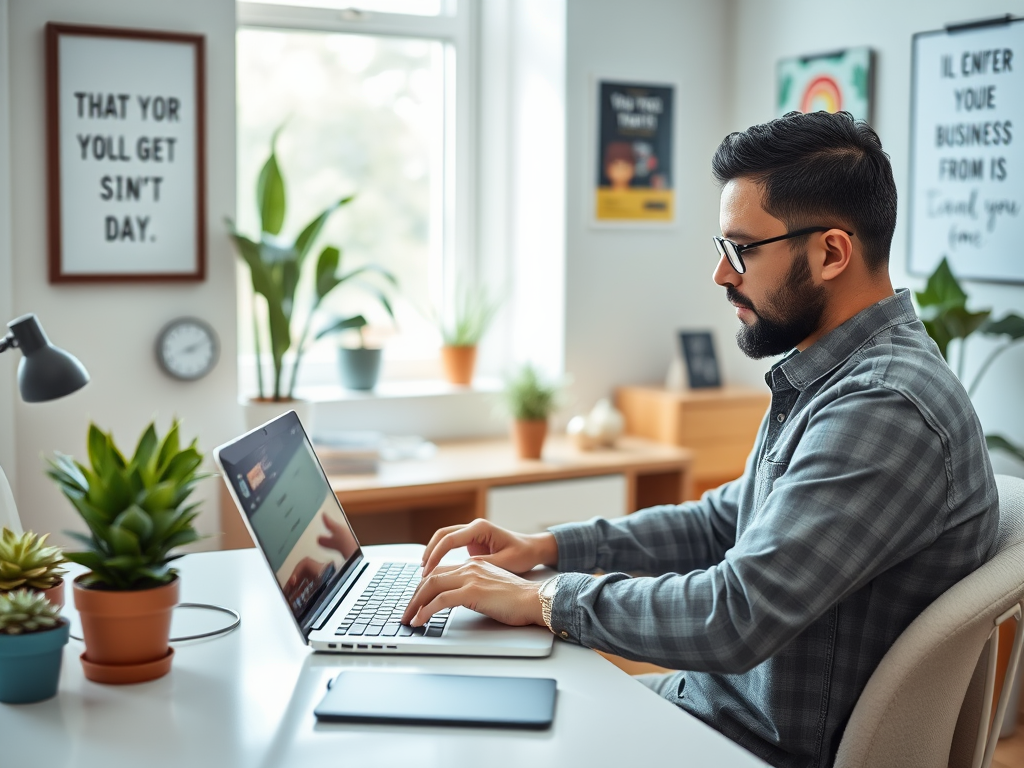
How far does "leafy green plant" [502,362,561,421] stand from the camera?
10.3ft

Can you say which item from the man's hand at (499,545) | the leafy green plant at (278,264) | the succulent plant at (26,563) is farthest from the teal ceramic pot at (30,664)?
the leafy green plant at (278,264)

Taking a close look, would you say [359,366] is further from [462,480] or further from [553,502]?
[553,502]

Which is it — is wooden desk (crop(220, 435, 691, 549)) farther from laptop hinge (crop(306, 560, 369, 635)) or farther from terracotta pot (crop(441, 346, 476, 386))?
laptop hinge (crop(306, 560, 369, 635))

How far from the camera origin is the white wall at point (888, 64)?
2.80m

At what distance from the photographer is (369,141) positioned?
140 inches

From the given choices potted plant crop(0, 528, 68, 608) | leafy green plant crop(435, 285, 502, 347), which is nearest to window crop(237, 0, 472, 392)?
leafy green plant crop(435, 285, 502, 347)

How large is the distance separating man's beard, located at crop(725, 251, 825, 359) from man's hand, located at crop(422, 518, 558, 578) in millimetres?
447

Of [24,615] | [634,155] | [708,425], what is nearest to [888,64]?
[634,155]

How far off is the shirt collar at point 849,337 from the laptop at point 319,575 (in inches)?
19.9

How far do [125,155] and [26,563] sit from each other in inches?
70.2

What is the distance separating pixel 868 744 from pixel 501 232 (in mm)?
2660

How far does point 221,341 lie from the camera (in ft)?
9.80

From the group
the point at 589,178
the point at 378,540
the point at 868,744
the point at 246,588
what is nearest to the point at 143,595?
the point at 246,588

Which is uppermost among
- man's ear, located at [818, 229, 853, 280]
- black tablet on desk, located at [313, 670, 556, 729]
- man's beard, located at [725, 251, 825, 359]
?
man's ear, located at [818, 229, 853, 280]
